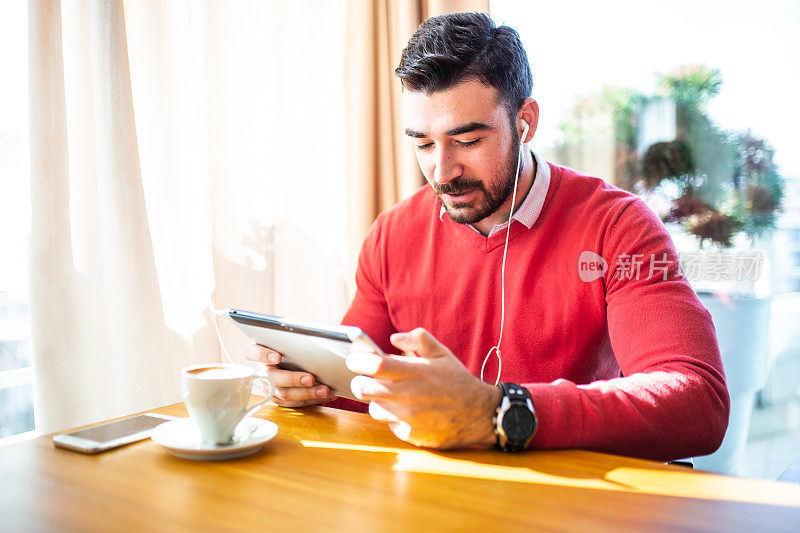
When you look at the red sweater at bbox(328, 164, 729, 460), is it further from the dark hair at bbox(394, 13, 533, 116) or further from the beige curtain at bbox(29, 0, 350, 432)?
the beige curtain at bbox(29, 0, 350, 432)

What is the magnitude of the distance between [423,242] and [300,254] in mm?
743

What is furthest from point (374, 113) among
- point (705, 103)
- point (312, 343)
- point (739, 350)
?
point (312, 343)

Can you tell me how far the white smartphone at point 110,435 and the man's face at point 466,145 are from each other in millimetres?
721

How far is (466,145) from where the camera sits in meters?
1.35

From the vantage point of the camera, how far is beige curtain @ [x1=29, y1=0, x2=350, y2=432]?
1.47 m

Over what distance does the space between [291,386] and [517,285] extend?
518 millimetres

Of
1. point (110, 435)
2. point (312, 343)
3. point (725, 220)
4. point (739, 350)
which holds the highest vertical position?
point (725, 220)

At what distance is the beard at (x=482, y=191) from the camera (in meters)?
1.38

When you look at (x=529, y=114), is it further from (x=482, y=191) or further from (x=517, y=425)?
(x=517, y=425)

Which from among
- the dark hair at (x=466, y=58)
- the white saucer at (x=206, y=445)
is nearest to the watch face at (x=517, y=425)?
the white saucer at (x=206, y=445)

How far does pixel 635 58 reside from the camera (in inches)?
80.0

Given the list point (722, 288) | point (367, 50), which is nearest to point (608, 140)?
point (722, 288)

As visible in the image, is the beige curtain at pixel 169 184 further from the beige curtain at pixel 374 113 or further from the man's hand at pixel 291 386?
the man's hand at pixel 291 386

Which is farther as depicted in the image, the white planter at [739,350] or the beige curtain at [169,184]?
the white planter at [739,350]
